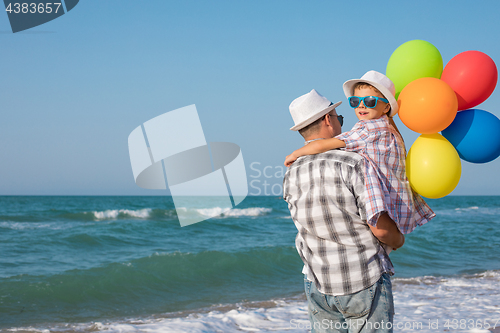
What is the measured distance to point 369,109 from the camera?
1970mm

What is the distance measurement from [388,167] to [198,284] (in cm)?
585

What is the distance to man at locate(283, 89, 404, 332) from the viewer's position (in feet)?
5.16

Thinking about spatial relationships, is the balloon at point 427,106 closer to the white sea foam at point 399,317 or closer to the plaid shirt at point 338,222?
the plaid shirt at point 338,222

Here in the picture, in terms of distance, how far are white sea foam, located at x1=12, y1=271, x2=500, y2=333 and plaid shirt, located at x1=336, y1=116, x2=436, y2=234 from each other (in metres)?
2.82

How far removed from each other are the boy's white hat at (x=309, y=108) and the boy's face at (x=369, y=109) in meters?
0.22

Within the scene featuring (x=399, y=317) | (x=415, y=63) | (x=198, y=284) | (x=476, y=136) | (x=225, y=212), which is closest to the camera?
(x=476, y=136)

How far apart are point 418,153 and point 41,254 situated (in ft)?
31.3

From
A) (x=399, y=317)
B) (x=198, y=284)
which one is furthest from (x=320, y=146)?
(x=198, y=284)

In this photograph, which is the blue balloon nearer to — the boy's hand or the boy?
the boy

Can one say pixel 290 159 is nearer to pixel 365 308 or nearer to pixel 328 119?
pixel 328 119

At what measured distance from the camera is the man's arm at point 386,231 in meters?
1.57

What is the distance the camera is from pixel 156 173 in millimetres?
7988

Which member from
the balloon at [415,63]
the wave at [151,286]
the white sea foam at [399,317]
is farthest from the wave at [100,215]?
the balloon at [415,63]

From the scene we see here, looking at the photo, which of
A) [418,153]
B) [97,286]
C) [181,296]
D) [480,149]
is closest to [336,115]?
[418,153]
